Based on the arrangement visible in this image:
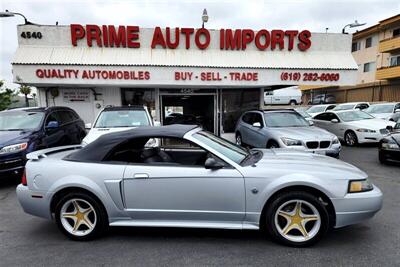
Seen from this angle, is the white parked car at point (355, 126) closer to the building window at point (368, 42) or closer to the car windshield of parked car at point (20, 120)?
the car windshield of parked car at point (20, 120)

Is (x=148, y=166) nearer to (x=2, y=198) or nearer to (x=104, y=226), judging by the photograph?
(x=104, y=226)

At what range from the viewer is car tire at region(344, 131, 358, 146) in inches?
377

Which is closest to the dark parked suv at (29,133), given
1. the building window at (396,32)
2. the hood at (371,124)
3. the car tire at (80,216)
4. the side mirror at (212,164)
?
the car tire at (80,216)

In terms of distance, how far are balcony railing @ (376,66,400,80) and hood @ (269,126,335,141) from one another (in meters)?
23.4

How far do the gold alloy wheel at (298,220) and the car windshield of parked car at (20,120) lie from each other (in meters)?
6.07

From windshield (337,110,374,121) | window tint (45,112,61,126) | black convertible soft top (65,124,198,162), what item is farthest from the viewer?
windshield (337,110,374,121)

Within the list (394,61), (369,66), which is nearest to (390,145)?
(394,61)

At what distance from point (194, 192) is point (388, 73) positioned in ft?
96.6

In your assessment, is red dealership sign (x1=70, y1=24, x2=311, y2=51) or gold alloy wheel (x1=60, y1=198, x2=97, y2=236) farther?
red dealership sign (x1=70, y1=24, x2=311, y2=51)

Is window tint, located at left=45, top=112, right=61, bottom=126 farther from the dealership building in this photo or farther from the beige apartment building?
the beige apartment building

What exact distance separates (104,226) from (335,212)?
2785mm

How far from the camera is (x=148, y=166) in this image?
309 centimetres

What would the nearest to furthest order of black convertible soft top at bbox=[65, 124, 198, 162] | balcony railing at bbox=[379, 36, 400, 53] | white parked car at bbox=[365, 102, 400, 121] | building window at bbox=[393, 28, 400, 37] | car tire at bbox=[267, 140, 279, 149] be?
1. black convertible soft top at bbox=[65, 124, 198, 162]
2. car tire at bbox=[267, 140, 279, 149]
3. white parked car at bbox=[365, 102, 400, 121]
4. balcony railing at bbox=[379, 36, 400, 53]
5. building window at bbox=[393, 28, 400, 37]

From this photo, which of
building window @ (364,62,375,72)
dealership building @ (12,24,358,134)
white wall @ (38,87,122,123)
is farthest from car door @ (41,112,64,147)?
building window @ (364,62,375,72)
